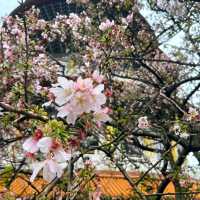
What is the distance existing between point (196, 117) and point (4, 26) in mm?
6909

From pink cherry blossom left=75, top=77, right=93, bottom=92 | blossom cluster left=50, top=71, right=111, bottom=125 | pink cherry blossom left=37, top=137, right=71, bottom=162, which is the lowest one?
pink cherry blossom left=37, top=137, right=71, bottom=162

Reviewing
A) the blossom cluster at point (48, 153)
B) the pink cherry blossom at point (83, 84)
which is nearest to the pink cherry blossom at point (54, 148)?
the blossom cluster at point (48, 153)

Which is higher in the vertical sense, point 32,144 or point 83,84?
point 83,84

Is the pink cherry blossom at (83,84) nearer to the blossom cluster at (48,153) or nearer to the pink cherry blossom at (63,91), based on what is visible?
the pink cherry blossom at (63,91)

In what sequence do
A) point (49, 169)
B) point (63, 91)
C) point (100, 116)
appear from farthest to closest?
point (100, 116) < point (63, 91) < point (49, 169)

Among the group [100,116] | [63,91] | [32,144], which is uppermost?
[63,91]

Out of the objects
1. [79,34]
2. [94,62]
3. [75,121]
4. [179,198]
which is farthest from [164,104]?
[75,121]

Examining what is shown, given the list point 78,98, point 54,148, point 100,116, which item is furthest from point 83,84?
point 54,148

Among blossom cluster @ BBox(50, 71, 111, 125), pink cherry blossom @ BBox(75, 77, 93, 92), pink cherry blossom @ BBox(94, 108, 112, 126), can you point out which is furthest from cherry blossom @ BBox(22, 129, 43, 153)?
pink cherry blossom @ BBox(94, 108, 112, 126)

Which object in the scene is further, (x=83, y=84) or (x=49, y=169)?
(x=83, y=84)

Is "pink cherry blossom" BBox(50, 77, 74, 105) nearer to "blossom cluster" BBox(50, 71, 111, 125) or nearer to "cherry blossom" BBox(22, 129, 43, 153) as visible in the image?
"blossom cluster" BBox(50, 71, 111, 125)

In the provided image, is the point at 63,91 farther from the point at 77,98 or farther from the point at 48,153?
the point at 48,153

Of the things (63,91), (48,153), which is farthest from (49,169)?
(63,91)

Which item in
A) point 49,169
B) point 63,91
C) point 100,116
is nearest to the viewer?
point 49,169
